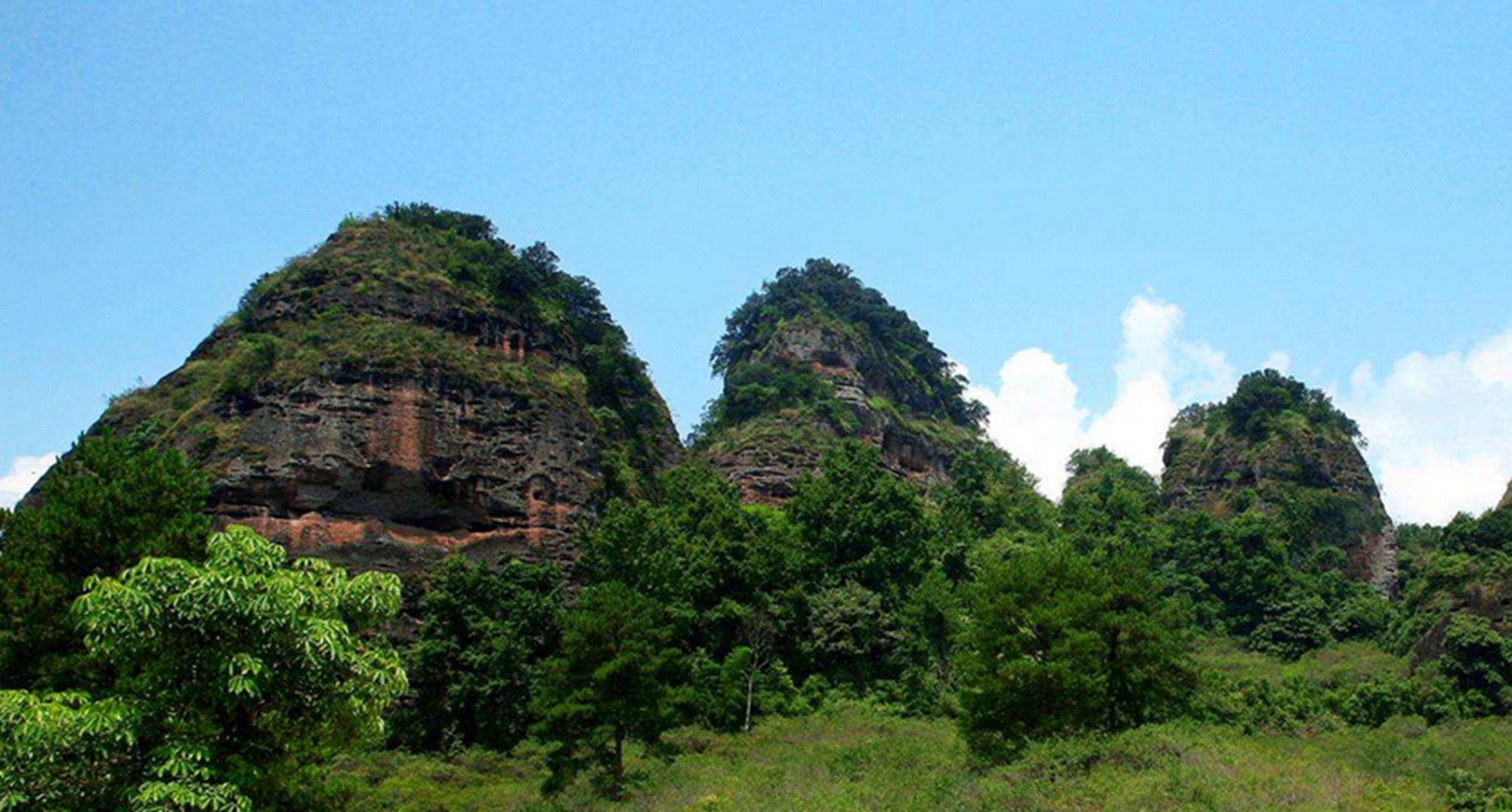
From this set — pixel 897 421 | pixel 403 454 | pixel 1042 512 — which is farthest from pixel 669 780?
pixel 897 421

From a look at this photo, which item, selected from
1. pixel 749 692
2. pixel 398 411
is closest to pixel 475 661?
pixel 749 692

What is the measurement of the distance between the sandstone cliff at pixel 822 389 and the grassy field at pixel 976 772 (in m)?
27.1

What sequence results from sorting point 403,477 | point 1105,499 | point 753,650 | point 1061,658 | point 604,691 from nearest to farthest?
1. point 1061,658
2. point 604,691
3. point 753,650
4. point 403,477
5. point 1105,499

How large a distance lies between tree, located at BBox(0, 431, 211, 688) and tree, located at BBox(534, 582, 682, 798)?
46.8 feet

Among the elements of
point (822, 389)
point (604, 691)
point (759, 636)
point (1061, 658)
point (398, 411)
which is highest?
point (822, 389)

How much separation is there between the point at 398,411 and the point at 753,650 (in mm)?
17514

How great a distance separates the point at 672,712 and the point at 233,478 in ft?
67.0

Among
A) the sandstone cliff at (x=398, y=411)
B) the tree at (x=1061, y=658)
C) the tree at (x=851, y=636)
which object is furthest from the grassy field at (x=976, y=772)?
the sandstone cliff at (x=398, y=411)

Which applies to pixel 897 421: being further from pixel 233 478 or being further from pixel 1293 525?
pixel 233 478

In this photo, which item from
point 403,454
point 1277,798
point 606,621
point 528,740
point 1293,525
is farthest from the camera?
point 1293,525

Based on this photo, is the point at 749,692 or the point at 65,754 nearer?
the point at 65,754

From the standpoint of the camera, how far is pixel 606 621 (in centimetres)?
3094

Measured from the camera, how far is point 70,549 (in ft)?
56.4

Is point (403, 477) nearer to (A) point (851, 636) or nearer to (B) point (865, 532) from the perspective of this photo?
(A) point (851, 636)
